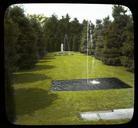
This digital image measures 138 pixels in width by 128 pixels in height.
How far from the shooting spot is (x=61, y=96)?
87.4 inches

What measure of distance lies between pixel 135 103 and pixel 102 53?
291mm

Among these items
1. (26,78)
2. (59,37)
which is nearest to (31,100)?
(26,78)

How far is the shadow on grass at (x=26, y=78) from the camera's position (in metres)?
2.22

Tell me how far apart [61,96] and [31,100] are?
0.48 feet

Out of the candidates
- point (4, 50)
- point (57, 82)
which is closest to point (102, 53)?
point (57, 82)

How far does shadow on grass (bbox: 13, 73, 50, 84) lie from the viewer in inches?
87.4

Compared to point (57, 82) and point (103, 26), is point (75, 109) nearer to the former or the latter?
point (57, 82)

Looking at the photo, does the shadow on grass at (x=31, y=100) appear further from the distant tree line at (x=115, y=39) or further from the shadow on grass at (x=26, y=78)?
the distant tree line at (x=115, y=39)

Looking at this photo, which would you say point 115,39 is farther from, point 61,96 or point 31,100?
point 31,100

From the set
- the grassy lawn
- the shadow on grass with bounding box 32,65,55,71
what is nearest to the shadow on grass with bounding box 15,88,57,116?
the grassy lawn

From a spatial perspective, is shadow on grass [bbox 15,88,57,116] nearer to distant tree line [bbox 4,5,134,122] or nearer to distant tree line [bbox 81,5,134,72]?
distant tree line [bbox 4,5,134,122]

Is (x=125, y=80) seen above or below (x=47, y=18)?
below

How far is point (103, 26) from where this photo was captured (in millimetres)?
2209

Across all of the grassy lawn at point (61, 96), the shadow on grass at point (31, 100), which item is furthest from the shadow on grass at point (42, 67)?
the shadow on grass at point (31, 100)
